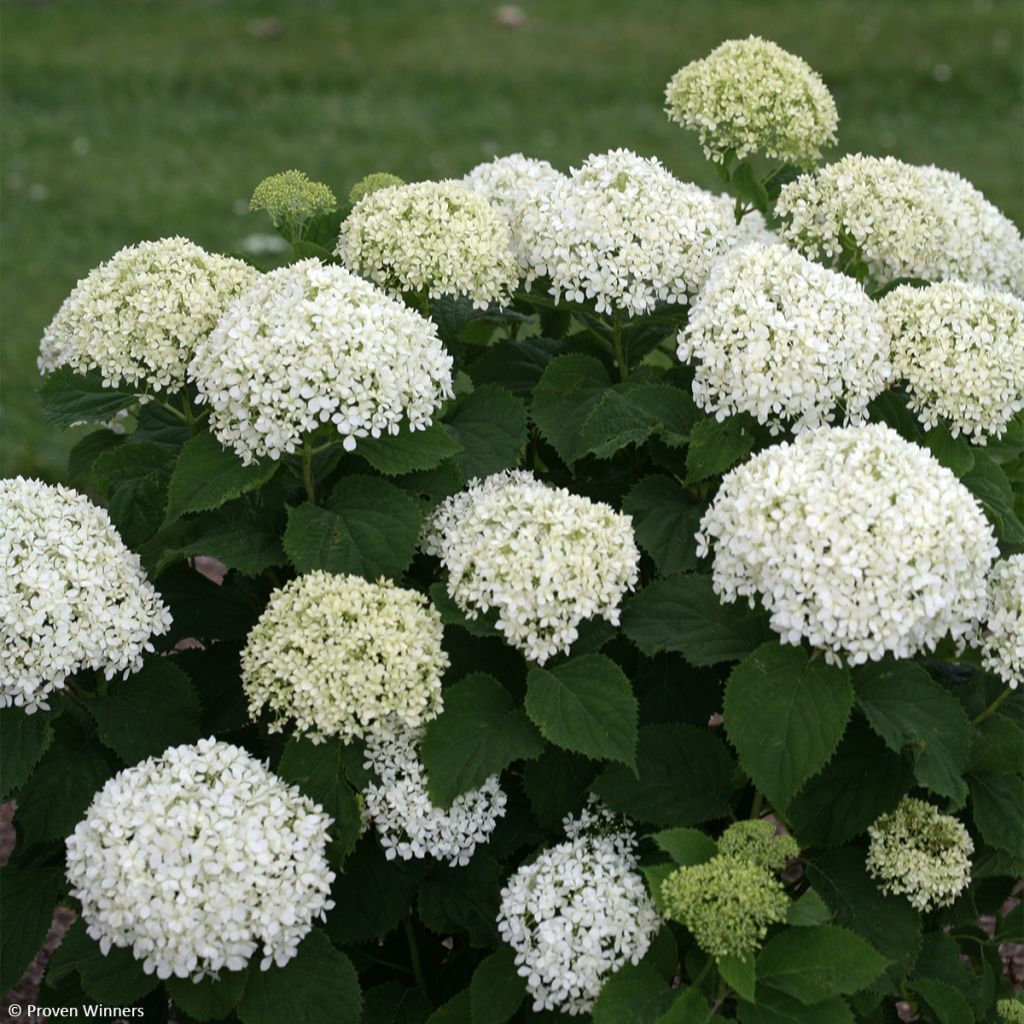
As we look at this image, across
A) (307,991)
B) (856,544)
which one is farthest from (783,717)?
(307,991)

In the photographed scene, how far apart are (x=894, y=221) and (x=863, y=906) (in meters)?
1.53

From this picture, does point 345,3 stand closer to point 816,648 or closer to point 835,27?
point 835,27

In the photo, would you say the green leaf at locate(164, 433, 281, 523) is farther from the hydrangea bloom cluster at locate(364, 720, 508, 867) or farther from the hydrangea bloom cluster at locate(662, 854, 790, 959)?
the hydrangea bloom cluster at locate(662, 854, 790, 959)

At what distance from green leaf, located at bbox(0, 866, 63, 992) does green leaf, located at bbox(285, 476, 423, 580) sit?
90 centimetres

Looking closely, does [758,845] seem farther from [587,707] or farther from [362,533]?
[362,533]

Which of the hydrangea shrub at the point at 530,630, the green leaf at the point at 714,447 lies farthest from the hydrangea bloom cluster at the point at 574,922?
the green leaf at the point at 714,447

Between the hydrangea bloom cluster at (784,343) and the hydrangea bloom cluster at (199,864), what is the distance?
3.71 feet

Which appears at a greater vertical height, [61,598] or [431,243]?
[431,243]

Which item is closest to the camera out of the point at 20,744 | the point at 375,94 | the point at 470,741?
the point at 470,741

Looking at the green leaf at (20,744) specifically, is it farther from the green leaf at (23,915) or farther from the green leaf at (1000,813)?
the green leaf at (1000,813)

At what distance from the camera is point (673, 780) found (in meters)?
2.81

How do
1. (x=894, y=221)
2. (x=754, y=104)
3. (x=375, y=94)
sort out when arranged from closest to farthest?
1. (x=894, y=221)
2. (x=754, y=104)
3. (x=375, y=94)

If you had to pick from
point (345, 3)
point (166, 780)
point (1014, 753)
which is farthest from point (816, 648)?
point (345, 3)

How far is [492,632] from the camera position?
268 cm
